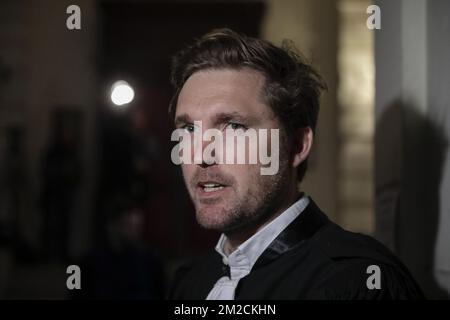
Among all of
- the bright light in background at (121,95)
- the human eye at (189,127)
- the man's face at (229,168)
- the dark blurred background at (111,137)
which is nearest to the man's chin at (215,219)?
the man's face at (229,168)

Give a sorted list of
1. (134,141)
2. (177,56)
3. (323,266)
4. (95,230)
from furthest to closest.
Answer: (95,230)
(134,141)
(177,56)
(323,266)

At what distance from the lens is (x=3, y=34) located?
4055 mm

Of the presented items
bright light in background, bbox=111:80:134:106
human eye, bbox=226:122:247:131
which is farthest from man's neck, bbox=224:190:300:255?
bright light in background, bbox=111:80:134:106

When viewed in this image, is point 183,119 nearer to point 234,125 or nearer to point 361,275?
point 234,125

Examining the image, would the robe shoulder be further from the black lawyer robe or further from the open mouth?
the open mouth

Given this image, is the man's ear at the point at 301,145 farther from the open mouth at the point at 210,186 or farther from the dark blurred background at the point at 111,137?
the dark blurred background at the point at 111,137

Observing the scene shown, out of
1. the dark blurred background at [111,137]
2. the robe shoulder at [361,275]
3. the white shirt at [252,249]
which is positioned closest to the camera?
the robe shoulder at [361,275]

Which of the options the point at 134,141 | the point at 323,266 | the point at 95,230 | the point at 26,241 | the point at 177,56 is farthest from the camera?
the point at 95,230

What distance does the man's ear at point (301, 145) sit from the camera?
34.0 inches

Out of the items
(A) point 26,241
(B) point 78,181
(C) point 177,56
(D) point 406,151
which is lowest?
(A) point 26,241
